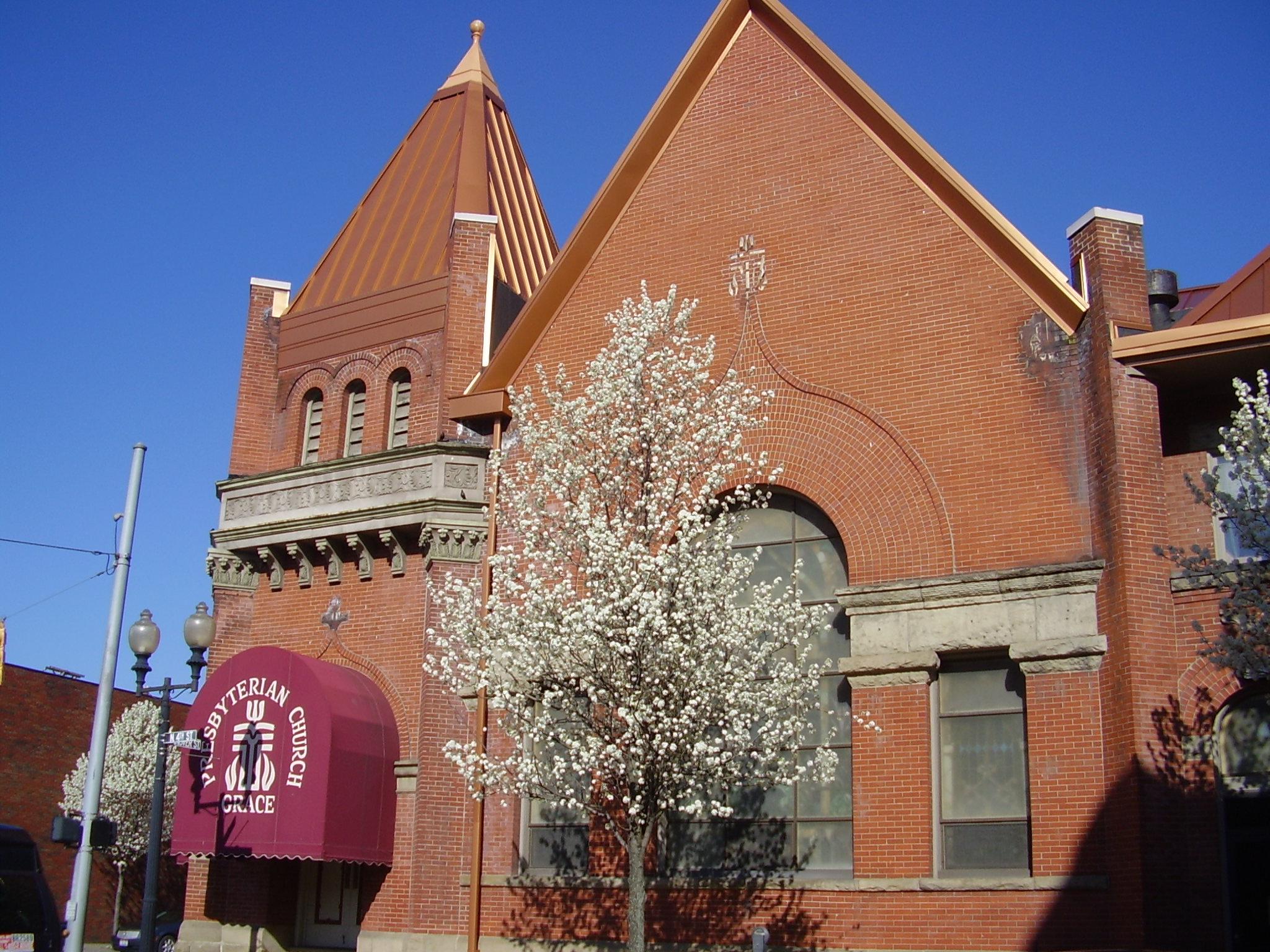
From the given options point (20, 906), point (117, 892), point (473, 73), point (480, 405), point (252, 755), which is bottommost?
point (117, 892)

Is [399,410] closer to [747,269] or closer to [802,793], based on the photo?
[747,269]

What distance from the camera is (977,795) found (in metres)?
17.3

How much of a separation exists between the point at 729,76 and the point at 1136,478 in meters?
9.26

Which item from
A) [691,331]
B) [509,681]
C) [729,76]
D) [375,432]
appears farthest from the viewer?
[375,432]

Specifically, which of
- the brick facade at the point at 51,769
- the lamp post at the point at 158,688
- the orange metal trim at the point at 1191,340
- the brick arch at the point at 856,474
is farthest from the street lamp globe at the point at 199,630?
the brick facade at the point at 51,769

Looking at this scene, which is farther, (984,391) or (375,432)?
(375,432)

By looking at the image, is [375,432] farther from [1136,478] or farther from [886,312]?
[1136,478]

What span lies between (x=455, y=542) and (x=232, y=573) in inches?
184

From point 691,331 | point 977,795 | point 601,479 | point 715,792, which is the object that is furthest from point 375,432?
point 977,795

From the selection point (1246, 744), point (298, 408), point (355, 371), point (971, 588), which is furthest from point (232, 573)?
point (1246, 744)

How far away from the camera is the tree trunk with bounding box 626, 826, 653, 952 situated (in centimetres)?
1571

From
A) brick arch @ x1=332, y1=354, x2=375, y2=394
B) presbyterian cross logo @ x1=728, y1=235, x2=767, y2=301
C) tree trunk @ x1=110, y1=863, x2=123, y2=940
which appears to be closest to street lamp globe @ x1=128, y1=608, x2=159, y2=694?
brick arch @ x1=332, y1=354, x2=375, y2=394

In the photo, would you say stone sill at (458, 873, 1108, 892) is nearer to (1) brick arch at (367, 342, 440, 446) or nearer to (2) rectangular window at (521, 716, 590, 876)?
(2) rectangular window at (521, 716, 590, 876)

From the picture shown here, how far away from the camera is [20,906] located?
55.9 ft
